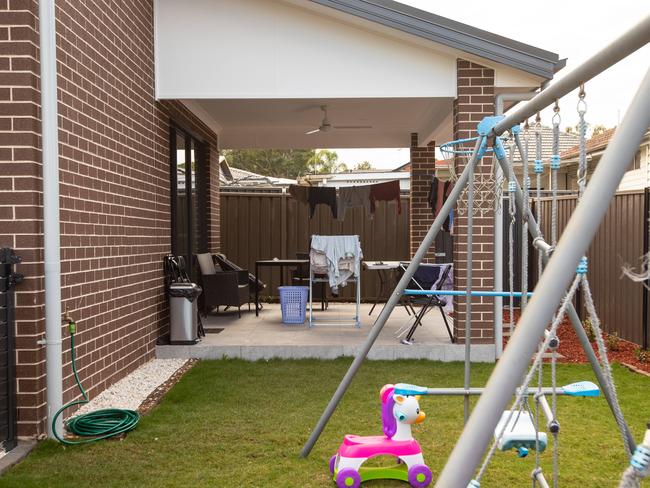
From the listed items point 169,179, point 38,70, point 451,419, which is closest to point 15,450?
point 38,70

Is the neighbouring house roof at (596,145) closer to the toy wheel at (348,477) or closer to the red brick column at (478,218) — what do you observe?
the red brick column at (478,218)

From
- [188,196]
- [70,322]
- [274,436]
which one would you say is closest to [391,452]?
[274,436]

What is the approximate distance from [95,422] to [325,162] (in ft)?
125

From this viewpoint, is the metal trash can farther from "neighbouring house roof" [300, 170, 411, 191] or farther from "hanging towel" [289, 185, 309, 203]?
"neighbouring house roof" [300, 170, 411, 191]

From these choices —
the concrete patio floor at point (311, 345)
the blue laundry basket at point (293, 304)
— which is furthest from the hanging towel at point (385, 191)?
the concrete patio floor at point (311, 345)

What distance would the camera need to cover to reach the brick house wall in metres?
3.86

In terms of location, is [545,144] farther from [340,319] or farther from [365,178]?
[365,178]

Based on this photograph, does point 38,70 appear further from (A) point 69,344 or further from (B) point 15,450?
(B) point 15,450

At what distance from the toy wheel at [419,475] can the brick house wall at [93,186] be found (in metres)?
2.24

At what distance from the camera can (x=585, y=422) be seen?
14.7 ft

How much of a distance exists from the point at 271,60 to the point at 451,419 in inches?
151

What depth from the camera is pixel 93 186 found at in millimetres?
4875

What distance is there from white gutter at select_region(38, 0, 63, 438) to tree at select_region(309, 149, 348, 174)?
37.2 meters

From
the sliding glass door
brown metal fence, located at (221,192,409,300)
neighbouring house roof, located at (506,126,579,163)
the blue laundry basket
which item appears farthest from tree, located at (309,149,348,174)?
the blue laundry basket
